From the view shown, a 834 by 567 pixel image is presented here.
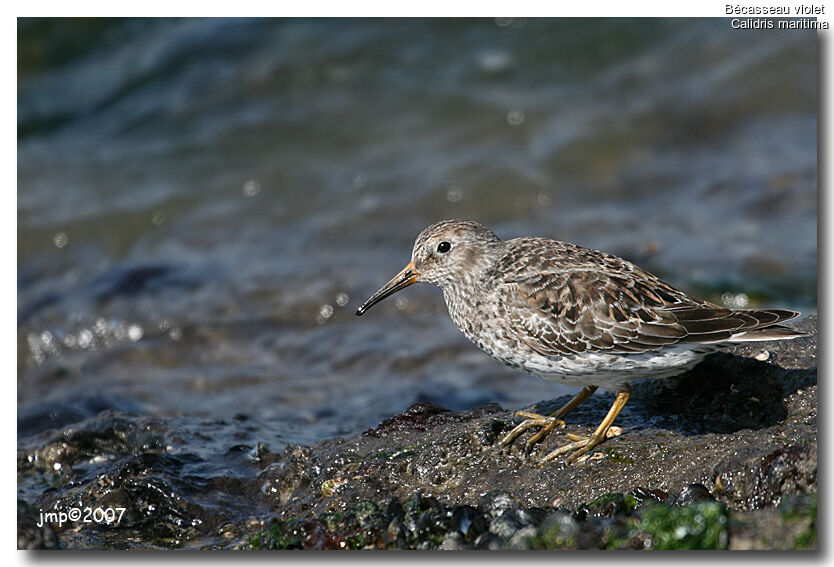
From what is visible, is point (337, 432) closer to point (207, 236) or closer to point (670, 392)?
point (670, 392)

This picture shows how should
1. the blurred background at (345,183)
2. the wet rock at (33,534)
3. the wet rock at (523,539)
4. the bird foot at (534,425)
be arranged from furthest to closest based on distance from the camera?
the blurred background at (345,183) < the bird foot at (534,425) < the wet rock at (33,534) < the wet rock at (523,539)

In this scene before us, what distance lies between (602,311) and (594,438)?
766mm

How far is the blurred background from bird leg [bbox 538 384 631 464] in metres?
2.17

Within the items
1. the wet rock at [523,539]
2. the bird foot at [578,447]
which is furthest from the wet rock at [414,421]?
the wet rock at [523,539]

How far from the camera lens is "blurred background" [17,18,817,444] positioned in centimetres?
867

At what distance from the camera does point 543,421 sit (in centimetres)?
557

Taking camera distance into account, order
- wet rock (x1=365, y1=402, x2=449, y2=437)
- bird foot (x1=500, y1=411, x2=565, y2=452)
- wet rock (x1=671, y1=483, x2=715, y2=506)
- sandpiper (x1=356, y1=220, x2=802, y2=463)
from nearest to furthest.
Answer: wet rock (x1=671, y1=483, x2=715, y2=506) < sandpiper (x1=356, y1=220, x2=802, y2=463) < bird foot (x1=500, y1=411, x2=565, y2=452) < wet rock (x1=365, y1=402, x2=449, y2=437)

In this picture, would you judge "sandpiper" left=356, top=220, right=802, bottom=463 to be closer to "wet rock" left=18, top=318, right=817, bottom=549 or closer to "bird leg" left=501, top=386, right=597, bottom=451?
"bird leg" left=501, top=386, right=597, bottom=451

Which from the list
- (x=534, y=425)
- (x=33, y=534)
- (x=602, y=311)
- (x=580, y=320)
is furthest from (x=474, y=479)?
(x=33, y=534)

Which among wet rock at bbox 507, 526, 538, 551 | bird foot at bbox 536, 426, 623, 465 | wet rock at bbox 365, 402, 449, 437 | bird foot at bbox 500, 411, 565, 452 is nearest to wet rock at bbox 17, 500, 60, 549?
wet rock at bbox 365, 402, 449, 437

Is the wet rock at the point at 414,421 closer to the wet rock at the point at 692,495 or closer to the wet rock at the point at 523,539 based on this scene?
the wet rock at the point at 523,539

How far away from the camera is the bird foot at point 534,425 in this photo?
17.8 feet

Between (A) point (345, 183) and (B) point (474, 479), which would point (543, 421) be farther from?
(A) point (345, 183)

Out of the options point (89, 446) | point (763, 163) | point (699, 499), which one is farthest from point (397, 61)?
point (699, 499)
